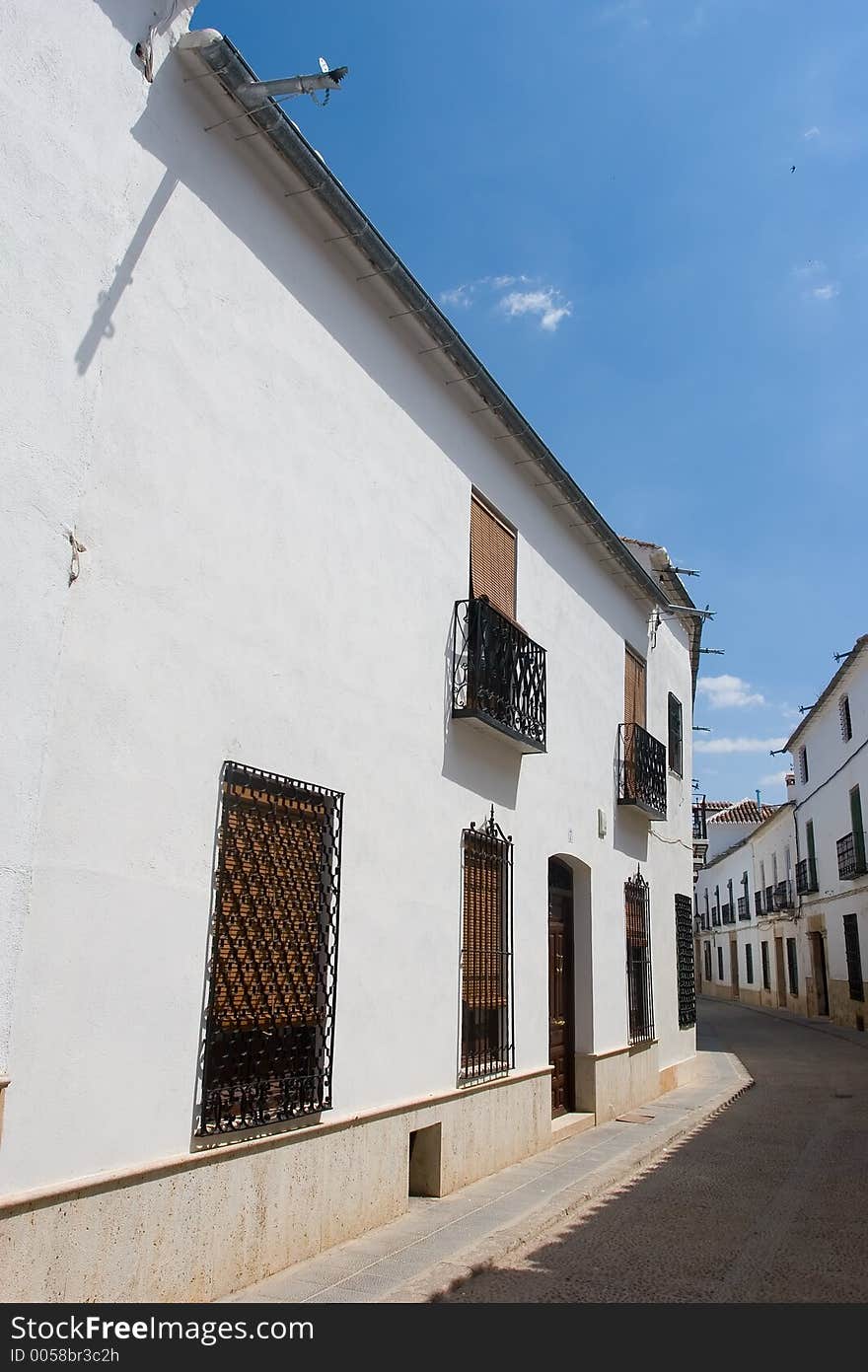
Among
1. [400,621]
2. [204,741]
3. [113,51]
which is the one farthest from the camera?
[400,621]

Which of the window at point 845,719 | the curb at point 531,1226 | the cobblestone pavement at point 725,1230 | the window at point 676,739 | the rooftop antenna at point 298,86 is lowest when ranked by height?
the cobblestone pavement at point 725,1230

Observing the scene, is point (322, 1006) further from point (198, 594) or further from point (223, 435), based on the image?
point (223, 435)

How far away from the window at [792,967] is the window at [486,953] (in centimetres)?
2591

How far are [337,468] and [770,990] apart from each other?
109 feet

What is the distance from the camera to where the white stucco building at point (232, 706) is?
3.94 m

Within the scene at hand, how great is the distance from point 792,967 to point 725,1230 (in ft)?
89.7

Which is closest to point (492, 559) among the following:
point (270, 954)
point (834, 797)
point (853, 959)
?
point (270, 954)

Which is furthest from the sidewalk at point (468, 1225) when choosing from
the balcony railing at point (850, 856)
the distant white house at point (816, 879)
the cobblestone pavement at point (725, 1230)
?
the distant white house at point (816, 879)

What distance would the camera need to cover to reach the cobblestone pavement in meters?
5.36

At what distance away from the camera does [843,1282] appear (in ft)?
18.1

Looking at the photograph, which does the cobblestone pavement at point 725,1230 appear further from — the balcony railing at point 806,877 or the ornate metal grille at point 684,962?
the balcony railing at point 806,877

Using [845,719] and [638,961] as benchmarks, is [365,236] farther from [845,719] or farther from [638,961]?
[845,719]

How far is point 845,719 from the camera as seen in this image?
974 inches

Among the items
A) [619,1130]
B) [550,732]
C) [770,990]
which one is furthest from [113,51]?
[770,990]
